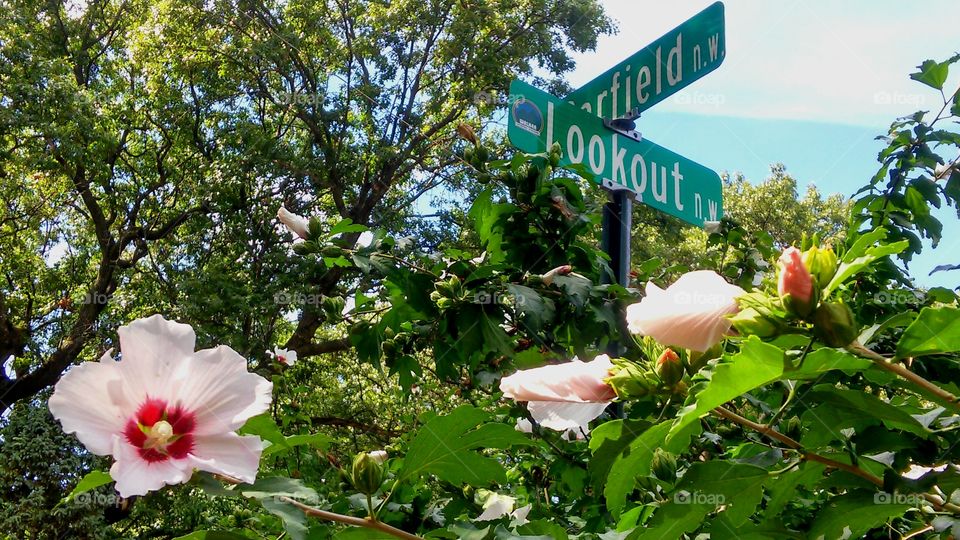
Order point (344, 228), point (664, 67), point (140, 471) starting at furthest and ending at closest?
point (664, 67) < point (344, 228) < point (140, 471)

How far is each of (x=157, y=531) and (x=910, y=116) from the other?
697cm

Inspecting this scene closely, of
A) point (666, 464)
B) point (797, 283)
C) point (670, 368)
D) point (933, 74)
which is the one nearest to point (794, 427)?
point (666, 464)

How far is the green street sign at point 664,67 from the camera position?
159 centimetres

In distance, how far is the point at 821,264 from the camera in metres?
0.64

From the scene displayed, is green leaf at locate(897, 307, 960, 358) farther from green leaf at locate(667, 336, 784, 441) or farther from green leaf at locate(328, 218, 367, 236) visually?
green leaf at locate(328, 218, 367, 236)

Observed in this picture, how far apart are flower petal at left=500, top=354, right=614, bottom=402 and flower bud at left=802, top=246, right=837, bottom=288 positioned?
20 cm

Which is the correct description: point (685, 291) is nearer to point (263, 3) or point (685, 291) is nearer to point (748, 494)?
point (748, 494)

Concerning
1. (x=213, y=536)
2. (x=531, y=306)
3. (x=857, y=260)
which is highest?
(x=531, y=306)

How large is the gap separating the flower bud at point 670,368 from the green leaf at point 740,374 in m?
0.14

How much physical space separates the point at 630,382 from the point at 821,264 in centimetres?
19

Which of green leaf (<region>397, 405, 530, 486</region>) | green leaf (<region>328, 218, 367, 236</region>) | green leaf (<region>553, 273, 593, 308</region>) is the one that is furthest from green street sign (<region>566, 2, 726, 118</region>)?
green leaf (<region>397, 405, 530, 486</region>)

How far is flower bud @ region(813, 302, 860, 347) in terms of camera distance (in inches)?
23.7

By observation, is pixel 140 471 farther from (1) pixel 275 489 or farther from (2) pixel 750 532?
(2) pixel 750 532

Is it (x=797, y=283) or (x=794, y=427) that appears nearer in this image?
(x=797, y=283)
